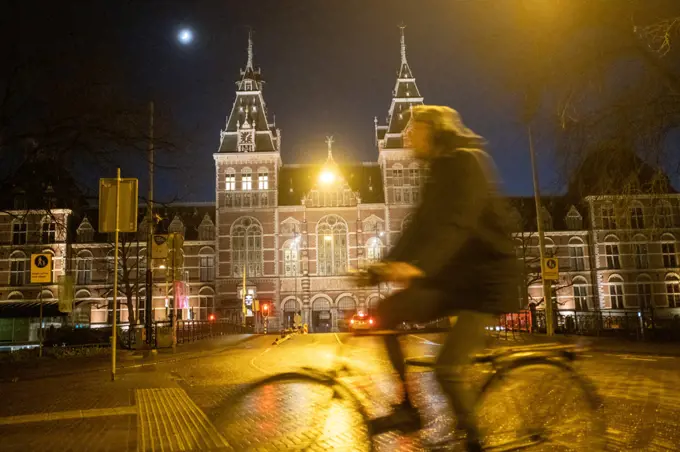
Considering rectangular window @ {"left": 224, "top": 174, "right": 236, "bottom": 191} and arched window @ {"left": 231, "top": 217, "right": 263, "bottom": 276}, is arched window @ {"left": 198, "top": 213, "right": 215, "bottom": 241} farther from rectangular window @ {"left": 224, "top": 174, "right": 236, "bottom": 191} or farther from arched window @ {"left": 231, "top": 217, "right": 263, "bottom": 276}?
rectangular window @ {"left": 224, "top": 174, "right": 236, "bottom": 191}

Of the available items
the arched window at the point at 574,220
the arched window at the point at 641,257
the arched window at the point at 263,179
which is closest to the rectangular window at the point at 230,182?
the arched window at the point at 263,179

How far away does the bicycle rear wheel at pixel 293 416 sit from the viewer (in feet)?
14.2

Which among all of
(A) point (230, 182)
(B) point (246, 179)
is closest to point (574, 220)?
(B) point (246, 179)

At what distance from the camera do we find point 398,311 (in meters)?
3.86

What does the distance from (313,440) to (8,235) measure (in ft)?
177

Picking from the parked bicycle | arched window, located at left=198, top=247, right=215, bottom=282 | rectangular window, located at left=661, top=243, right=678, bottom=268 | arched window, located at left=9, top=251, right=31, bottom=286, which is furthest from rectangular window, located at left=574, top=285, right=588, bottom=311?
the parked bicycle

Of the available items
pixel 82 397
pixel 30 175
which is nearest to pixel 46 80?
pixel 30 175

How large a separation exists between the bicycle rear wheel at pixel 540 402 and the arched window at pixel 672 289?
174ft

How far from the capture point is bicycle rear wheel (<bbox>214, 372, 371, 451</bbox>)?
4320 millimetres

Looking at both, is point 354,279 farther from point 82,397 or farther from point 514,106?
point 514,106

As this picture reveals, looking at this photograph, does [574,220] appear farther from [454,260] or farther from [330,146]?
[454,260]

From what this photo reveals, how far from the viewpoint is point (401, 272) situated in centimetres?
385

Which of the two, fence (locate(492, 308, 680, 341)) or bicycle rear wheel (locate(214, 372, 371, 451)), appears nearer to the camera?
bicycle rear wheel (locate(214, 372, 371, 451))

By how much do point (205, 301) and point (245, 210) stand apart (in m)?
9.35
